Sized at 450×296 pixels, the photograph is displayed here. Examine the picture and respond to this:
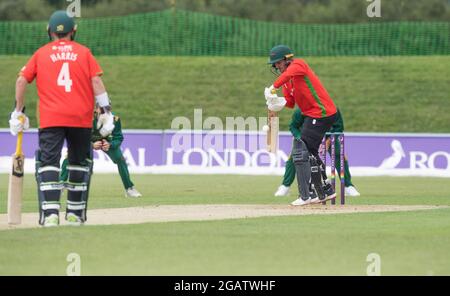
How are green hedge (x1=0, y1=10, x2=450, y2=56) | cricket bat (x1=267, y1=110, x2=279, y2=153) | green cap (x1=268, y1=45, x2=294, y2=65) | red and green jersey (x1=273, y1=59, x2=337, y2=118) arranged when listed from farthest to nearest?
green hedge (x1=0, y1=10, x2=450, y2=56) → cricket bat (x1=267, y1=110, x2=279, y2=153) → green cap (x1=268, y1=45, x2=294, y2=65) → red and green jersey (x1=273, y1=59, x2=337, y2=118)

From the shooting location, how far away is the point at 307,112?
645 inches

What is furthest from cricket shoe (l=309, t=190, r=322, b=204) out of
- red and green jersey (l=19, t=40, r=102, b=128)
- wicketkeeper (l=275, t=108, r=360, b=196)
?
red and green jersey (l=19, t=40, r=102, b=128)

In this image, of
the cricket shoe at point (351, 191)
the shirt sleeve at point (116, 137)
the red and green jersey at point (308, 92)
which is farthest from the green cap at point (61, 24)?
the cricket shoe at point (351, 191)

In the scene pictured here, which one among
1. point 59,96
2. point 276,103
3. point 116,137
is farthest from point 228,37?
point 59,96

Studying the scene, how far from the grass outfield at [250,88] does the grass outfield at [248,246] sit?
19.2 metres

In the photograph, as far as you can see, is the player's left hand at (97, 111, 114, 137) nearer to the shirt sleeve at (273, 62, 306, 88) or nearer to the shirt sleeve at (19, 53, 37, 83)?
the shirt sleeve at (19, 53, 37, 83)

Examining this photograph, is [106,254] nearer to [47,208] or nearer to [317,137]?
[47,208]

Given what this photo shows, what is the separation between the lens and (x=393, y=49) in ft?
135

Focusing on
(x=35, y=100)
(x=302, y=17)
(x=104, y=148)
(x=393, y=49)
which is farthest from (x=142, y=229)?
(x=302, y=17)

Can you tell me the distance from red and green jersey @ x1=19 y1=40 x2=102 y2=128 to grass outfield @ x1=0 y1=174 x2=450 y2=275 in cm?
123

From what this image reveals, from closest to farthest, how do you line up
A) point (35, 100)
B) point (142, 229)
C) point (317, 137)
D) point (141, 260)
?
point (141, 260), point (142, 229), point (317, 137), point (35, 100)

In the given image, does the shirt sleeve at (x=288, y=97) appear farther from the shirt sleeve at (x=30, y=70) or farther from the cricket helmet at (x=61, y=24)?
the shirt sleeve at (x=30, y=70)

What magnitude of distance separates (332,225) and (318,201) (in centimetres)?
343

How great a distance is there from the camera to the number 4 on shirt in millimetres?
12844
